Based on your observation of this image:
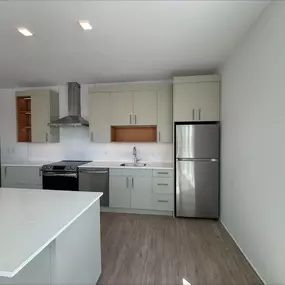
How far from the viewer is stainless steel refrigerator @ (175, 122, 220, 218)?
3451 millimetres

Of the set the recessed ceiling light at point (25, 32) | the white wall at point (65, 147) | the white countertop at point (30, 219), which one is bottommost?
the white countertop at point (30, 219)

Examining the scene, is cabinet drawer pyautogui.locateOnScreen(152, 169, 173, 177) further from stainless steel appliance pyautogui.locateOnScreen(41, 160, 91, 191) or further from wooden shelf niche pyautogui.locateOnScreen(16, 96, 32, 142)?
wooden shelf niche pyautogui.locateOnScreen(16, 96, 32, 142)

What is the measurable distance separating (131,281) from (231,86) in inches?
106

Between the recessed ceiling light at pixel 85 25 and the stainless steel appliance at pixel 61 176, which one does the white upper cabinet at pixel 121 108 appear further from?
the recessed ceiling light at pixel 85 25

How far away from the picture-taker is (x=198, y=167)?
11.4ft

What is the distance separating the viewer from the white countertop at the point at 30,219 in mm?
989

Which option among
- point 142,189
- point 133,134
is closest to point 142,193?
point 142,189

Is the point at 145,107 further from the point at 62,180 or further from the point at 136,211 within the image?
the point at 62,180

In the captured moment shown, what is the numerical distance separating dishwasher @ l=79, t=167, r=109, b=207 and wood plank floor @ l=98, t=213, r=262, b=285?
571mm

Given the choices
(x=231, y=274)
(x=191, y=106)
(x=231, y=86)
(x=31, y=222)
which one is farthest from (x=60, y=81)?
(x=231, y=274)

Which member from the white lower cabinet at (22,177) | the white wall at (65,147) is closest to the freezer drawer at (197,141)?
the white wall at (65,147)

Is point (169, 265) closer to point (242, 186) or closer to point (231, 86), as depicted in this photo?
point (242, 186)

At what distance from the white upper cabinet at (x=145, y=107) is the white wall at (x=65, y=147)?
1.89ft

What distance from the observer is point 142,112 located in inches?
156
